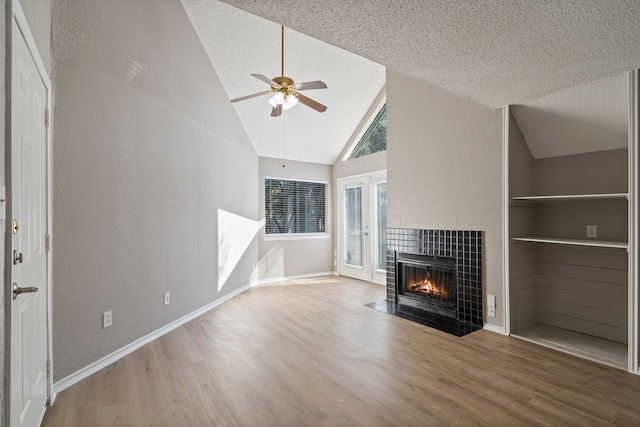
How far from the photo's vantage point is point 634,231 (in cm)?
226

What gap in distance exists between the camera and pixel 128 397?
204 centimetres

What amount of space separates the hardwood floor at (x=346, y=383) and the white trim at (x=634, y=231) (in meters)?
0.22

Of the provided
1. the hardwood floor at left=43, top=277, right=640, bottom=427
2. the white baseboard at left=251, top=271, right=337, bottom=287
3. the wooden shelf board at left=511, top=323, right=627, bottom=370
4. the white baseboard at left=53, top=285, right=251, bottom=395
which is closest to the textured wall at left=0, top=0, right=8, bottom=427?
the hardwood floor at left=43, top=277, right=640, bottom=427

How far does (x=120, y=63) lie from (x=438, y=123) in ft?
10.9

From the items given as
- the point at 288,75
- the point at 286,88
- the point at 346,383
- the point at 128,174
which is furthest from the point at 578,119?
the point at 128,174

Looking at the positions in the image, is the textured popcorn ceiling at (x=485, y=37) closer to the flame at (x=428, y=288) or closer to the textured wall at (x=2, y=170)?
the textured wall at (x=2, y=170)

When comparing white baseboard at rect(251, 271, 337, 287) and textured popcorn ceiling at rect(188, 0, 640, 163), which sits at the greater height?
textured popcorn ceiling at rect(188, 0, 640, 163)

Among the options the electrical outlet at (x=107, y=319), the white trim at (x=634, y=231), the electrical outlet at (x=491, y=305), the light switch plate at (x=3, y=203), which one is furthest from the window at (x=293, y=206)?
the white trim at (x=634, y=231)

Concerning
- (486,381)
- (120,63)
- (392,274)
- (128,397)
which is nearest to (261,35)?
(120,63)

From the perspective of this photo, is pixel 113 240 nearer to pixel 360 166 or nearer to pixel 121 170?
pixel 121 170

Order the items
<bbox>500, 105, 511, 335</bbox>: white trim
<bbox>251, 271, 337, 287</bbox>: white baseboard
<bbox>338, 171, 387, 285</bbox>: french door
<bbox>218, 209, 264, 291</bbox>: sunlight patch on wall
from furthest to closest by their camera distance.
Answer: <bbox>251, 271, 337, 287</bbox>: white baseboard, <bbox>338, 171, 387, 285</bbox>: french door, <bbox>218, 209, 264, 291</bbox>: sunlight patch on wall, <bbox>500, 105, 511, 335</bbox>: white trim

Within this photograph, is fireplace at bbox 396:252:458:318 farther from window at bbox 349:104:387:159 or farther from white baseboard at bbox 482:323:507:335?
window at bbox 349:104:387:159

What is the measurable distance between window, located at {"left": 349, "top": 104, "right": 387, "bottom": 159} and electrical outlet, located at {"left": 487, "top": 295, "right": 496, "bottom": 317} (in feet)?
10.1

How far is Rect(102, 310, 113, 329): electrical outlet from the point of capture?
2.48 m
